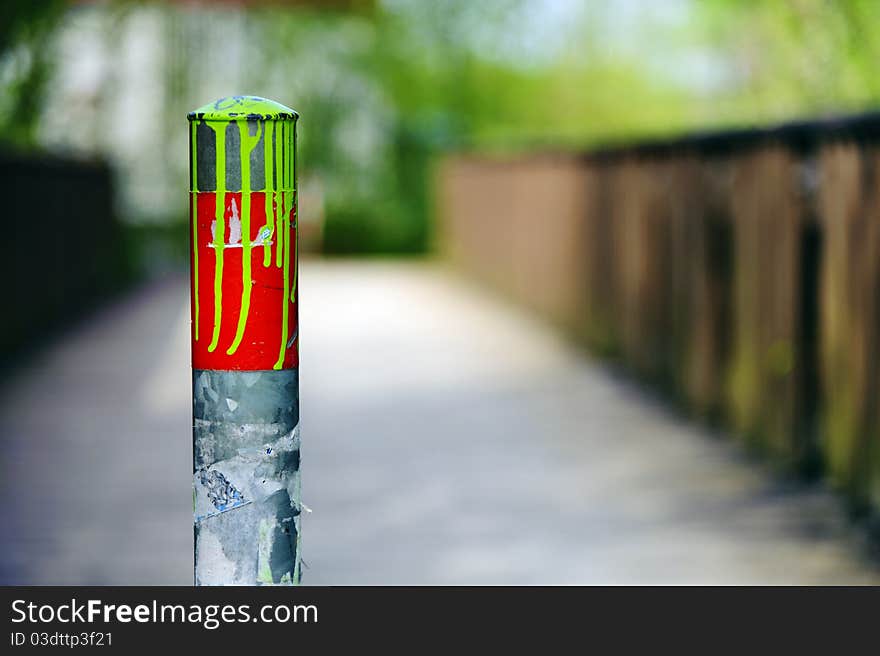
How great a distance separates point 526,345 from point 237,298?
10.4m

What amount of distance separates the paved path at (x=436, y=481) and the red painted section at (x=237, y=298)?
272cm

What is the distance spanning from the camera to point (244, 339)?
125 inches

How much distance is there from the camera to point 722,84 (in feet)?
68.8

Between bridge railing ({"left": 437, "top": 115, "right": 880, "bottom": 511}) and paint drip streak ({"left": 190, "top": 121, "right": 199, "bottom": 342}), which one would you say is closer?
paint drip streak ({"left": 190, "top": 121, "right": 199, "bottom": 342})

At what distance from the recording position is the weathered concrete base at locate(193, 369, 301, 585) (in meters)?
3.20

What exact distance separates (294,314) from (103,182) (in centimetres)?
1561

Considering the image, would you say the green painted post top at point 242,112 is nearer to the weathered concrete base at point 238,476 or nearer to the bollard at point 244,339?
the bollard at point 244,339

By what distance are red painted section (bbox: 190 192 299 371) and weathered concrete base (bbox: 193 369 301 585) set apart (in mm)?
34

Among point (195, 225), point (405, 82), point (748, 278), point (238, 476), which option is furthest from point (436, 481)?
point (405, 82)

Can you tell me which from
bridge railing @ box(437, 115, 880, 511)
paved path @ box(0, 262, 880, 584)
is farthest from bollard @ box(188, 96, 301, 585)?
bridge railing @ box(437, 115, 880, 511)

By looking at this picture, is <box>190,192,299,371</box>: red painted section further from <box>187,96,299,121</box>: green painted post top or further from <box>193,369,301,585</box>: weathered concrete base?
<box>187,96,299,121</box>: green painted post top

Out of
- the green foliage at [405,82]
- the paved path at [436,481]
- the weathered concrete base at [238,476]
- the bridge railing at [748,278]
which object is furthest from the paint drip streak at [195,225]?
the green foliage at [405,82]

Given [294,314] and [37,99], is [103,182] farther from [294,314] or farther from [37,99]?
[294,314]
